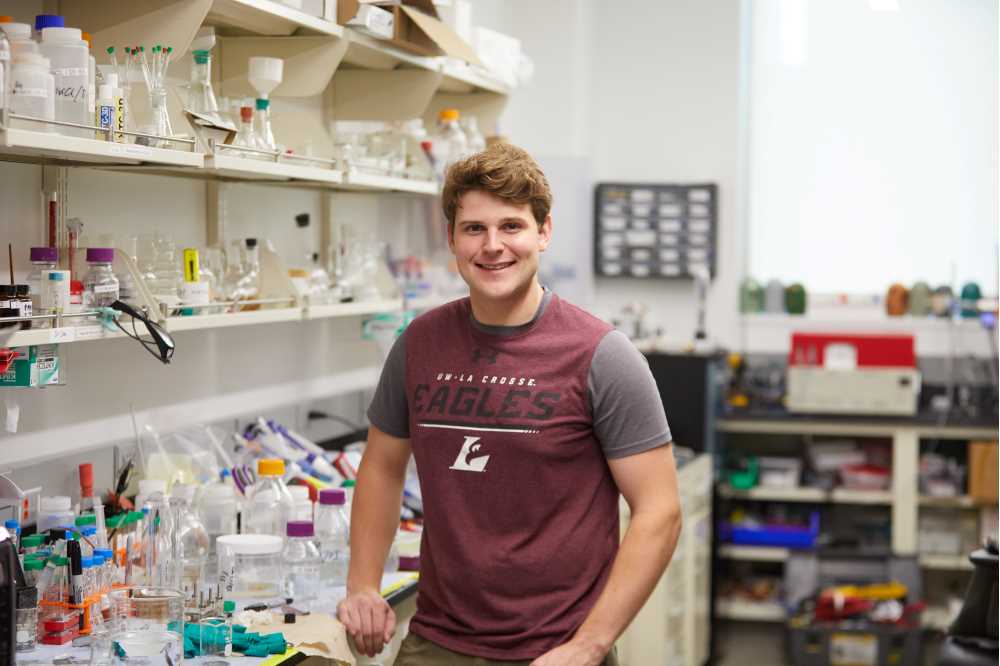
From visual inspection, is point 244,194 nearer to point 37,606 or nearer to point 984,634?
point 37,606

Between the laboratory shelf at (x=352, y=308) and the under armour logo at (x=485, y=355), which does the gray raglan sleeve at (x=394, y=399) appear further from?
the laboratory shelf at (x=352, y=308)

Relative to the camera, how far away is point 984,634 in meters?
2.80

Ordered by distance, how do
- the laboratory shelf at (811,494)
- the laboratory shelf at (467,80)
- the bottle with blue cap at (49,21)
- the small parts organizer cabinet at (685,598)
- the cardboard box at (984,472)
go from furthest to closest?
1. the laboratory shelf at (811,494)
2. the cardboard box at (984,472)
3. the small parts organizer cabinet at (685,598)
4. the laboratory shelf at (467,80)
5. the bottle with blue cap at (49,21)

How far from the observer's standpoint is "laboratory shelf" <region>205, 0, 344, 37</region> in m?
2.62

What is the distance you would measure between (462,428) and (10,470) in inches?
41.0

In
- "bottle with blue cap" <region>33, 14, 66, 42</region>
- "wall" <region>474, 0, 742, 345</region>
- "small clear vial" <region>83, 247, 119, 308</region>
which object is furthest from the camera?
"wall" <region>474, 0, 742, 345</region>


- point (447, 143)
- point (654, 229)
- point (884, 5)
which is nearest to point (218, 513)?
point (447, 143)

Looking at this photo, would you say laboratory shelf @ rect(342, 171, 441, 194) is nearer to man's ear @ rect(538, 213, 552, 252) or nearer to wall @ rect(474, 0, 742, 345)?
man's ear @ rect(538, 213, 552, 252)

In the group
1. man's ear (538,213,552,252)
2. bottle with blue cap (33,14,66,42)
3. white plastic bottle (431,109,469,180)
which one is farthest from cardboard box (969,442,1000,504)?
bottle with blue cap (33,14,66,42)

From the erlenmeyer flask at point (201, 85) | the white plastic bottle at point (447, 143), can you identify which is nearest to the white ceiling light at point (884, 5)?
the white plastic bottle at point (447, 143)

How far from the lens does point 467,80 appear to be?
3.74m

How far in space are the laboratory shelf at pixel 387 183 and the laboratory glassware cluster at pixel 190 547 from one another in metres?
0.67

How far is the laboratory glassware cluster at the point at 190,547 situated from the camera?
2.08 m

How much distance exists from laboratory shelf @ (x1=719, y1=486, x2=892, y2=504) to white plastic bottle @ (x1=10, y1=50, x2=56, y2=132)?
362 cm
